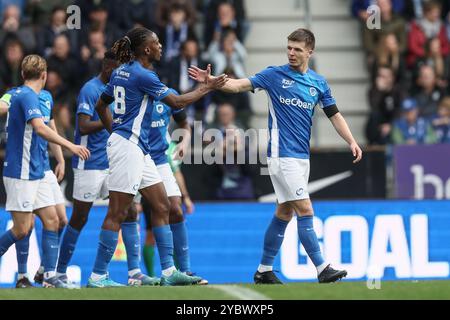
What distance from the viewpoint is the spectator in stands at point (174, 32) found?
1991cm

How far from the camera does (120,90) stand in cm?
1191

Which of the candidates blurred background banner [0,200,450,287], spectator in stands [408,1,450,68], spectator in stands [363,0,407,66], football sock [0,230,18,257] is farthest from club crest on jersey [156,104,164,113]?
spectator in stands [408,1,450,68]

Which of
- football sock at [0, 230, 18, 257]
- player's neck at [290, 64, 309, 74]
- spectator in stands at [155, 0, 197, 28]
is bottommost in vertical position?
football sock at [0, 230, 18, 257]

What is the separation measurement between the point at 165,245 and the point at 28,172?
60.6 inches

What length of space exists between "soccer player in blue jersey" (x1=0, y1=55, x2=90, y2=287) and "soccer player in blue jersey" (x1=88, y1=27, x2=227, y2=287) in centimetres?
83

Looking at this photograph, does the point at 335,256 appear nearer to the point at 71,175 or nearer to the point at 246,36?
the point at 71,175

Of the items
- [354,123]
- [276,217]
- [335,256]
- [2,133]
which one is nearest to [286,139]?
[276,217]

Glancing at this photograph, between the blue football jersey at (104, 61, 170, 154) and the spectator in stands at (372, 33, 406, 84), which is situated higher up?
the spectator in stands at (372, 33, 406, 84)

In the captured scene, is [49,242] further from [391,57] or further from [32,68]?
[391,57]

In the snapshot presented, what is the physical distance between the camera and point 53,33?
1978 cm

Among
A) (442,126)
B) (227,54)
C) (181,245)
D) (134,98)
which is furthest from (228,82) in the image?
(227,54)

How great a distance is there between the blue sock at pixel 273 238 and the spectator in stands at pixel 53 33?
7664 mm

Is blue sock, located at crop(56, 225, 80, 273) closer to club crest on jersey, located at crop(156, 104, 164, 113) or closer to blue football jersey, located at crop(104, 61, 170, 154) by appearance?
club crest on jersey, located at crop(156, 104, 164, 113)

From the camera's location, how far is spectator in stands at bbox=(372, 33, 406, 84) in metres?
20.2
